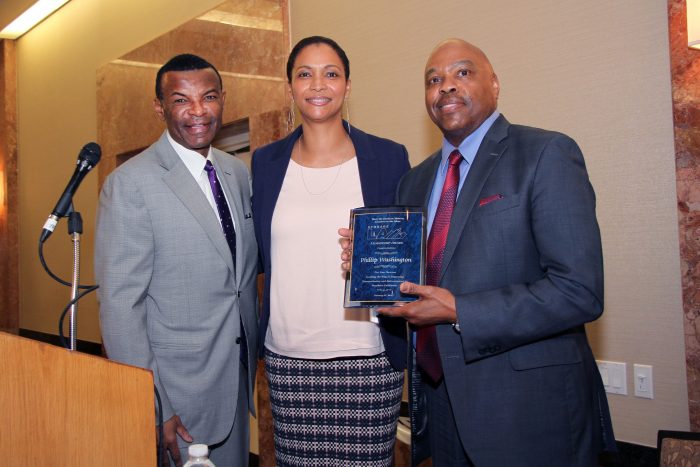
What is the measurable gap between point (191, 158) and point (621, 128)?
1.71 meters

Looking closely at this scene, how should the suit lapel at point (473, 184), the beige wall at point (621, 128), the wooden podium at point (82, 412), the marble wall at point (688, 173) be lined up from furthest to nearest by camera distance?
the beige wall at point (621, 128), the marble wall at point (688, 173), the suit lapel at point (473, 184), the wooden podium at point (82, 412)

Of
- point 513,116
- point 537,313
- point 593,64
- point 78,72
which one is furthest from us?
point 78,72

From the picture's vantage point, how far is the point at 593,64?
8.96 ft

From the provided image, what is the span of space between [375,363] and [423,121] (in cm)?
171

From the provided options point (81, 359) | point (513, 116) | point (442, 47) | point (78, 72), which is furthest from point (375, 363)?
point (78, 72)

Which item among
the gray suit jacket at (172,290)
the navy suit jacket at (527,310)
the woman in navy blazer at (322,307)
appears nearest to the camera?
the navy suit jacket at (527,310)

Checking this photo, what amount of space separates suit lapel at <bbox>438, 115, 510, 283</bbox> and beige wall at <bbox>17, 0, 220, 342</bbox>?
A: 3960 mm

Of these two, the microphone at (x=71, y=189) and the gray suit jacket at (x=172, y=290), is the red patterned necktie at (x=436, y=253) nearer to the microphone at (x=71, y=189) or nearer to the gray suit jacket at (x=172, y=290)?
the gray suit jacket at (x=172, y=290)

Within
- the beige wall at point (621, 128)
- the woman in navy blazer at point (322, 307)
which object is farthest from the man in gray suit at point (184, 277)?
the beige wall at point (621, 128)

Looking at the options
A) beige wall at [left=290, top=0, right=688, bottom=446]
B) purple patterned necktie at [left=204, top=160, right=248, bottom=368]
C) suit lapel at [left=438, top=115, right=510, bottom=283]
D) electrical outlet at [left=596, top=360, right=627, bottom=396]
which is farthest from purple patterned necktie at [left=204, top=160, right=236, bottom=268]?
electrical outlet at [left=596, top=360, right=627, bottom=396]

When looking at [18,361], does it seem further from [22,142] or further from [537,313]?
[22,142]

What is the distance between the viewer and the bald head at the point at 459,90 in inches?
74.3

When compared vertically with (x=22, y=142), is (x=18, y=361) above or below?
below

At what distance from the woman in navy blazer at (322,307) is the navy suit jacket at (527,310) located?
480mm
